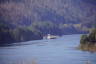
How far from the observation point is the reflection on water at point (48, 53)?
362cm

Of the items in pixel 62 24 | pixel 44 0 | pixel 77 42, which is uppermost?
pixel 44 0

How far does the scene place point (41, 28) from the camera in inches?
150

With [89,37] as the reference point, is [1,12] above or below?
above

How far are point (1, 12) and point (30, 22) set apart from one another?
1.57 ft

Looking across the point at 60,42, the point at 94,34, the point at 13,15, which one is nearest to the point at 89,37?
the point at 94,34

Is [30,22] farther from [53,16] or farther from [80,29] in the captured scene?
[80,29]

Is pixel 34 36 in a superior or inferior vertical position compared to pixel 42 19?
inferior

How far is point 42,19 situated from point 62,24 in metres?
0.33

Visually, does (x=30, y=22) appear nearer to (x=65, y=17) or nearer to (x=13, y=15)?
(x=13, y=15)

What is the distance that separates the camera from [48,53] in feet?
12.0

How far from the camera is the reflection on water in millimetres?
3617

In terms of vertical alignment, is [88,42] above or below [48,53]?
above

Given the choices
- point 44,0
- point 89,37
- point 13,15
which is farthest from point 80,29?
point 13,15

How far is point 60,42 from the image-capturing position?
3707 mm
